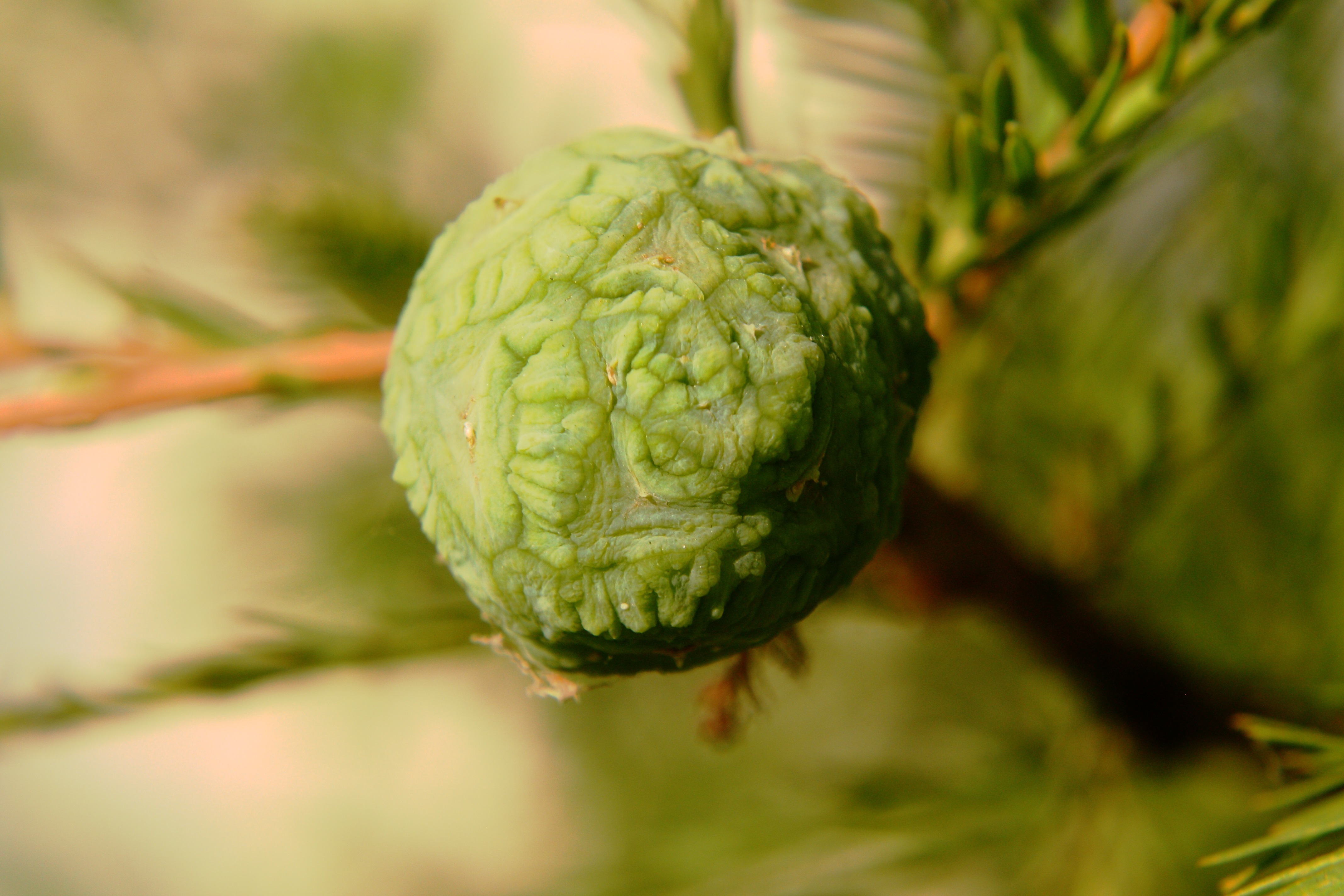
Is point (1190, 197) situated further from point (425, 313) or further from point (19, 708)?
point (19, 708)

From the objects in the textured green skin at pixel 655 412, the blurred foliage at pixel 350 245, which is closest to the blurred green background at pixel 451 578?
the blurred foliage at pixel 350 245

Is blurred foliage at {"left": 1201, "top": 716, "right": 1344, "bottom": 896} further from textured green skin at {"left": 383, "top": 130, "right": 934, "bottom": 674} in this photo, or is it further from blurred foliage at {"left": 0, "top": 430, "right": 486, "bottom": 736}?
blurred foliage at {"left": 0, "top": 430, "right": 486, "bottom": 736}

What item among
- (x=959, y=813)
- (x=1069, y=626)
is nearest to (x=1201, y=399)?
(x=1069, y=626)

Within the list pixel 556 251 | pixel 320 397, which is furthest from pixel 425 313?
pixel 320 397

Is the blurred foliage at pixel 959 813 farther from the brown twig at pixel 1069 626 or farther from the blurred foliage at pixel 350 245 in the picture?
the blurred foliage at pixel 350 245

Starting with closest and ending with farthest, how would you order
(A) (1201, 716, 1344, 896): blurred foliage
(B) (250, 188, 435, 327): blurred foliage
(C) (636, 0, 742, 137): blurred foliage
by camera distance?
(A) (1201, 716, 1344, 896): blurred foliage < (C) (636, 0, 742, 137): blurred foliage < (B) (250, 188, 435, 327): blurred foliage

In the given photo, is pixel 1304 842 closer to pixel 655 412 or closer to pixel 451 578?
pixel 655 412

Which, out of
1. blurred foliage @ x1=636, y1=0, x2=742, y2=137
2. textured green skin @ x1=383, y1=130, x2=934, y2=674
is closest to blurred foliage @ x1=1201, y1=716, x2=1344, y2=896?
textured green skin @ x1=383, y1=130, x2=934, y2=674
